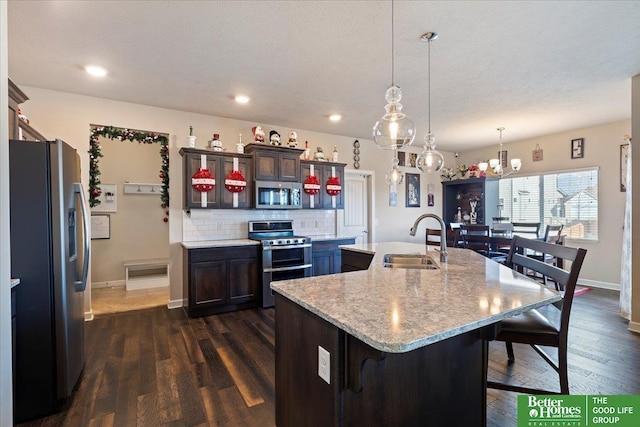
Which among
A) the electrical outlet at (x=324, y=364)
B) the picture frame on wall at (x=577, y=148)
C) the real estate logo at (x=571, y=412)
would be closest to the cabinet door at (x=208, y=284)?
the electrical outlet at (x=324, y=364)

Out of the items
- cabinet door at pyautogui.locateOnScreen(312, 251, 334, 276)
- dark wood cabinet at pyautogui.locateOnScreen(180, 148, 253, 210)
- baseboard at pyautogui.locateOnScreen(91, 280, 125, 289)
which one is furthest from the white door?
baseboard at pyautogui.locateOnScreen(91, 280, 125, 289)

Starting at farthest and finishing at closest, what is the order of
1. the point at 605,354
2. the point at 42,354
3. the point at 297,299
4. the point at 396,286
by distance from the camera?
the point at 605,354 → the point at 42,354 → the point at 396,286 → the point at 297,299

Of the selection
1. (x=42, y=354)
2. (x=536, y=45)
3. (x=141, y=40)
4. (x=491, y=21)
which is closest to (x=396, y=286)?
(x=491, y=21)

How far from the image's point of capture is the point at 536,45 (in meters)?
2.55

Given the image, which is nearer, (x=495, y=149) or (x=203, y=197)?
(x=203, y=197)

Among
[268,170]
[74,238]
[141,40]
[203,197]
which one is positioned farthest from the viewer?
[268,170]

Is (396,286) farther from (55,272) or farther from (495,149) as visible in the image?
(495,149)

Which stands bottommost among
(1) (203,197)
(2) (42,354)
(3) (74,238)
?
(2) (42,354)

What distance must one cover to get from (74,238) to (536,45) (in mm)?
3971

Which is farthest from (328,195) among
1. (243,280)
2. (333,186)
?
(243,280)

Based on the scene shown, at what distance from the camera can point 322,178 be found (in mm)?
5082

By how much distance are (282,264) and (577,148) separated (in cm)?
533

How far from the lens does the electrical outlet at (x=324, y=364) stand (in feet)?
3.77

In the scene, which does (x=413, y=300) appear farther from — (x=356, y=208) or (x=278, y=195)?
(x=356, y=208)
